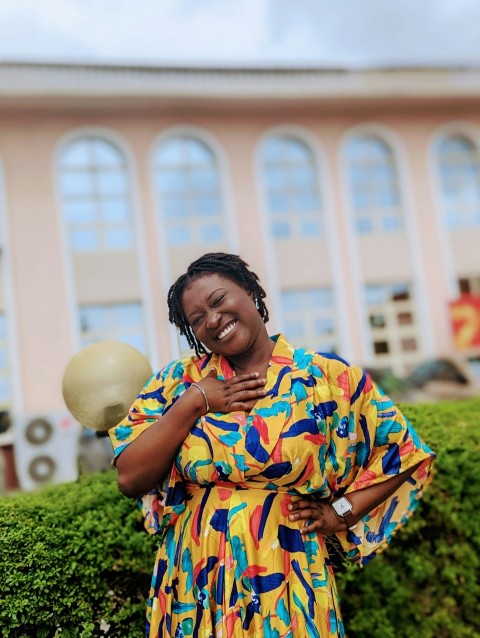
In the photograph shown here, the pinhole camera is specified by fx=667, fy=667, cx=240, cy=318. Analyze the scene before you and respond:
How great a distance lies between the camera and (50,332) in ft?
36.3

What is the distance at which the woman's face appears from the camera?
1806mm

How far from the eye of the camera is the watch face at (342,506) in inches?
72.9

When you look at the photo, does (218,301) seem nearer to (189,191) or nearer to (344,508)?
(344,508)

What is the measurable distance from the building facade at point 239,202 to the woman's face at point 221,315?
8.85 m

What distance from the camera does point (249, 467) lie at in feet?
5.59

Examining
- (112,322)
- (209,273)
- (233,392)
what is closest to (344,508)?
(233,392)

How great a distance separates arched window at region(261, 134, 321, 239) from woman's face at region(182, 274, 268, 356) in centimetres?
1096

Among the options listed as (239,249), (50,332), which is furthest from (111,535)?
(239,249)

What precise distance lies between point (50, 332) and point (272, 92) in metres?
5.75

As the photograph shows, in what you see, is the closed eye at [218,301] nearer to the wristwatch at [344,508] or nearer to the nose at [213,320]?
the nose at [213,320]

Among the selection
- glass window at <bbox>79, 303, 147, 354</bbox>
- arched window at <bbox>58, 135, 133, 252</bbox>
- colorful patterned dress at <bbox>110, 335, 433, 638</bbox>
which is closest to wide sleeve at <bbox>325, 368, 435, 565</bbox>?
colorful patterned dress at <bbox>110, 335, 433, 638</bbox>

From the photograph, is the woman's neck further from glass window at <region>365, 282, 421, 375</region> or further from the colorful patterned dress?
glass window at <region>365, 282, 421, 375</region>

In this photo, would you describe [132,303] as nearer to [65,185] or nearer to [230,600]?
[65,185]

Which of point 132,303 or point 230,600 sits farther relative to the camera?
point 132,303
